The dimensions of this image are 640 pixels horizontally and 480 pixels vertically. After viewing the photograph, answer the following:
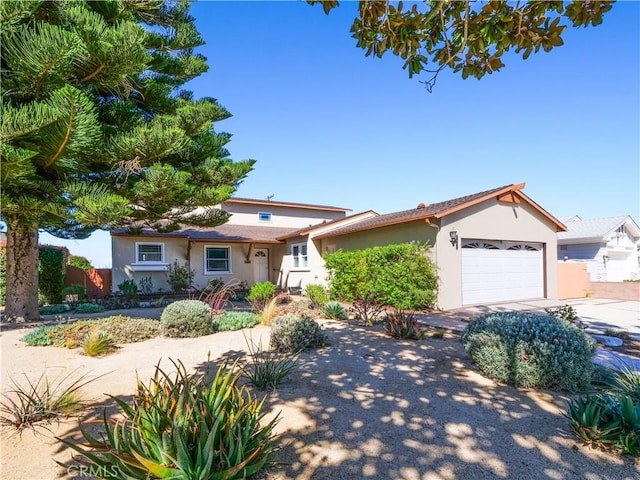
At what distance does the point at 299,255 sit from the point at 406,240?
24.2ft

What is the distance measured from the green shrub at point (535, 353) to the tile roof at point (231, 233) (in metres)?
13.8

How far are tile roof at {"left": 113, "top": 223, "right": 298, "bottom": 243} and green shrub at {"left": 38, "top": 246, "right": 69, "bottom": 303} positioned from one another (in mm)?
2628

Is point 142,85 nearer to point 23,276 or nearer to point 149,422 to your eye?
point 23,276

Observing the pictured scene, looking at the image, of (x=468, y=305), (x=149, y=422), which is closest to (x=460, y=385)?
(x=149, y=422)

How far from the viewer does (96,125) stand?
22.2 ft

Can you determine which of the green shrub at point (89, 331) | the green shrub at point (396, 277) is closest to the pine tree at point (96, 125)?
the green shrub at point (89, 331)

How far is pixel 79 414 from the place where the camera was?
375cm

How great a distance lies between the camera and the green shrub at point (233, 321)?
859 cm

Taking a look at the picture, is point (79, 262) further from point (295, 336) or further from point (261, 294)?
point (295, 336)

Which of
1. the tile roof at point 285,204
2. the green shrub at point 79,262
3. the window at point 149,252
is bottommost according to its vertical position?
the green shrub at point 79,262

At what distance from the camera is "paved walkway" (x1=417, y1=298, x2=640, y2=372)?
5.79 metres

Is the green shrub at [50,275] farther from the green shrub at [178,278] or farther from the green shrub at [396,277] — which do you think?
the green shrub at [396,277]

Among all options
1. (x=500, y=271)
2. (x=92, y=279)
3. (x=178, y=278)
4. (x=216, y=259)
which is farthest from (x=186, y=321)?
(x=92, y=279)

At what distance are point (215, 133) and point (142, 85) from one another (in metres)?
2.49
